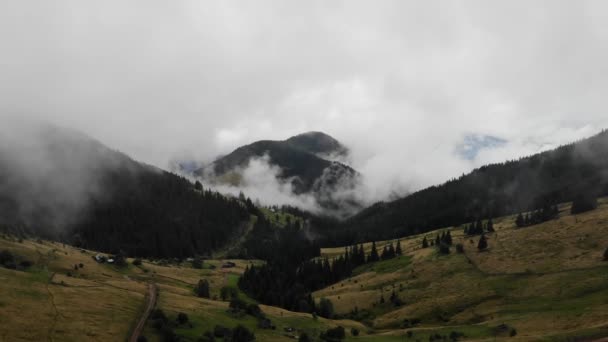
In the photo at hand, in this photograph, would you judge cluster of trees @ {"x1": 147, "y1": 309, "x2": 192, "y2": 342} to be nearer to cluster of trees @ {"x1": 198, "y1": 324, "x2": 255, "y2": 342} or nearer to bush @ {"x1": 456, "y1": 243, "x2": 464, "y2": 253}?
cluster of trees @ {"x1": 198, "y1": 324, "x2": 255, "y2": 342}

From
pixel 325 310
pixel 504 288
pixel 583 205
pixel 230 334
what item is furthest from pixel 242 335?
pixel 583 205

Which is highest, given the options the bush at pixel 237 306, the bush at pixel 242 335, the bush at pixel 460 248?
the bush at pixel 460 248

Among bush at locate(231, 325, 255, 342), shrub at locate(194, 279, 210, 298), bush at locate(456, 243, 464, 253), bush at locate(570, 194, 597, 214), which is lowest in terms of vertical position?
bush at locate(231, 325, 255, 342)

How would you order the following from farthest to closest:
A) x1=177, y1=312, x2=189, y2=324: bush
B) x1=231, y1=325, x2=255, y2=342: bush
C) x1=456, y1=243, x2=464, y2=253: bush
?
x1=456, y1=243, x2=464, y2=253: bush → x1=177, y1=312, x2=189, y2=324: bush → x1=231, y1=325, x2=255, y2=342: bush

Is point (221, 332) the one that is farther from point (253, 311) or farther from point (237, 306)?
point (237, 306)

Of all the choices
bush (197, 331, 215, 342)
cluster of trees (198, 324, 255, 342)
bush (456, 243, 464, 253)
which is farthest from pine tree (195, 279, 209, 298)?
bush (456, 243, 464, 253)

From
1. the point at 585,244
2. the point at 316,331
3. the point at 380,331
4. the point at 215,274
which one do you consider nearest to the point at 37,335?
the point at 316,331

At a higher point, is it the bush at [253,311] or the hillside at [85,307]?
the hillside at [85,307]

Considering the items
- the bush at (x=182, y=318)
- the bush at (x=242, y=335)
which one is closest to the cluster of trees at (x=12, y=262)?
the bush at (x=182, y=318)

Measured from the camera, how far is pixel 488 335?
78.6m

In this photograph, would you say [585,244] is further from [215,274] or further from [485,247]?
[215,274]

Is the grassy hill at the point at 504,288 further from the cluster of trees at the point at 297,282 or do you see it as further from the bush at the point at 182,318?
the bush at the point at 182,318

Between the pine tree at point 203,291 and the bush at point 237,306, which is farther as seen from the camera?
the pine tree at point 203,291

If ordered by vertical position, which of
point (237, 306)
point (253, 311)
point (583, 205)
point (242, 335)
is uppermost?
point (583, 205)
